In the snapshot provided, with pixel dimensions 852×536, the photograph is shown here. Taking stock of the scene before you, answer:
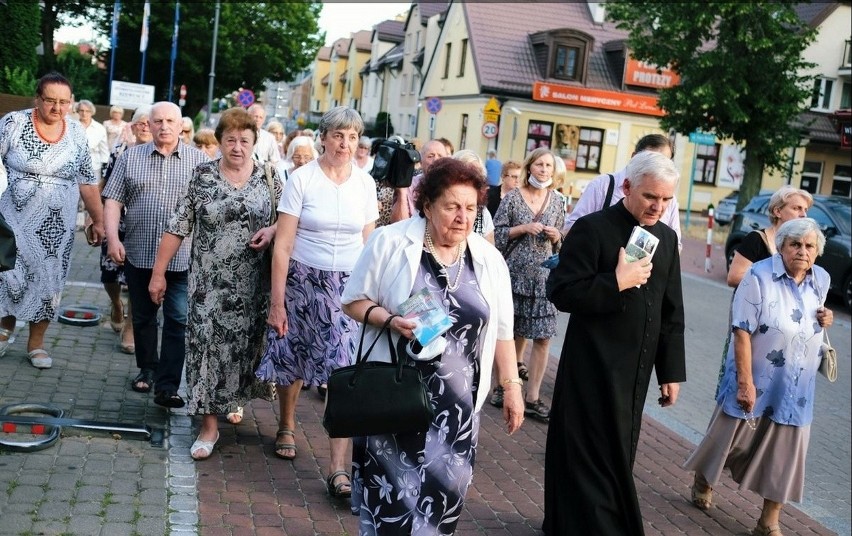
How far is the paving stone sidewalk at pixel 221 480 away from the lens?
4.90 m

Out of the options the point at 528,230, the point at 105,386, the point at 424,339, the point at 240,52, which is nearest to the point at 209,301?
the point at 105,386

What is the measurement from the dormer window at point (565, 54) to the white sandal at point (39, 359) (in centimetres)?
4010

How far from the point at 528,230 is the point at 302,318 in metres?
2.70

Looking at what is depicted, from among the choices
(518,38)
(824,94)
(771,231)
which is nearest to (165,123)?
(771,231)

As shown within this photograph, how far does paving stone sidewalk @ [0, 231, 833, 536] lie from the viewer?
490cm

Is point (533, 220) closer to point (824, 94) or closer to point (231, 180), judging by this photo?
point (231, 180)

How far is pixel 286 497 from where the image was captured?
17.7 feet

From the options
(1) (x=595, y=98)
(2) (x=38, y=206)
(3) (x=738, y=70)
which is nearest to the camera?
(2) (x=38, y=206)

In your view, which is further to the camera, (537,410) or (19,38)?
(19,38)

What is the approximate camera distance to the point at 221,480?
5.56 m

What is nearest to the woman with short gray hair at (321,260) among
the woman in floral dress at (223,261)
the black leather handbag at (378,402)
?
the woman in floral dress at (223,261)

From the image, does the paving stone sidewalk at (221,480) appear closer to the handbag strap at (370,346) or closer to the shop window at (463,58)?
the handbag strap at (370,346)

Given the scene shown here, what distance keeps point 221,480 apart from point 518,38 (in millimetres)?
43737

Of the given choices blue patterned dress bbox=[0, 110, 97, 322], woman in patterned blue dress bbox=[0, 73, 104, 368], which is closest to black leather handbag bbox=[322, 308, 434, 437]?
woman in patterned blue dress bbox=[0, 73, 104, 368]
